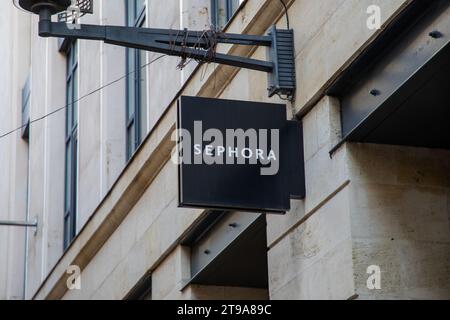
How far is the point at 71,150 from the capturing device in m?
26.5

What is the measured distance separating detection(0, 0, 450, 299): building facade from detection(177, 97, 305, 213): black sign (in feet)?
0.93

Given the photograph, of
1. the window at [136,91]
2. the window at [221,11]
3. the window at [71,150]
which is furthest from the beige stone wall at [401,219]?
the window at [71,150]

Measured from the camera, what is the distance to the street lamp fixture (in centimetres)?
1257

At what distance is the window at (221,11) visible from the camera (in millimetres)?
16383

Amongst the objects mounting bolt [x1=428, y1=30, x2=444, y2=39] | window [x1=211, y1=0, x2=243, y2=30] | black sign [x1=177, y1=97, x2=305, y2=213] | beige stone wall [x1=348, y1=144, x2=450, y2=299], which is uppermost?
window [x1=211, y1=0, x2=243, y2=30]

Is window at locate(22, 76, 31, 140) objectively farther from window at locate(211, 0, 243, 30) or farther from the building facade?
window at locate(211, 0, 243, 30)

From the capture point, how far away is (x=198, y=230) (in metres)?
15.9

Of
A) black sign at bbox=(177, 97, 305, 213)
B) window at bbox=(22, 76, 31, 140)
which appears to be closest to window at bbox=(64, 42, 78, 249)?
window at bbox=(22, 76, 31, 140)

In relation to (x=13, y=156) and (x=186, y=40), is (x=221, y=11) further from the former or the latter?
(x=13, y=156)

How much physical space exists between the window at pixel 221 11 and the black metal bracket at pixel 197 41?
3313 mm

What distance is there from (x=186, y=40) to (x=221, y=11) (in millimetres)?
4212

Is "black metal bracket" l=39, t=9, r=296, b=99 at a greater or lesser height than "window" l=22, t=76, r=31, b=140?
lesser

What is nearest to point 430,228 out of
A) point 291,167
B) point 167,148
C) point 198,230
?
point 291,167
